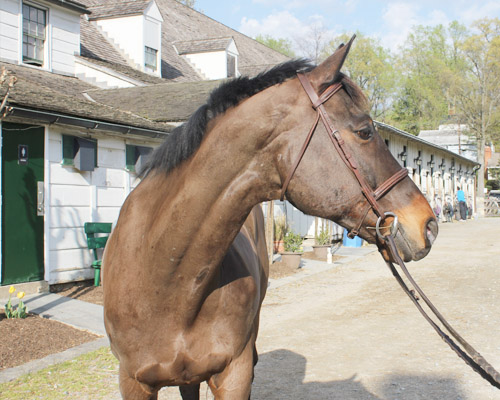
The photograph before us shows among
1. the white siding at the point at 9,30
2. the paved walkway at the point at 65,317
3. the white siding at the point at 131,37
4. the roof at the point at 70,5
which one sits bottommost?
the paved walkway at the point at 65,317

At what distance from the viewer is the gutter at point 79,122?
7355mm

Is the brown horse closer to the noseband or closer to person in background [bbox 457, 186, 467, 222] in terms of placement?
the noseband

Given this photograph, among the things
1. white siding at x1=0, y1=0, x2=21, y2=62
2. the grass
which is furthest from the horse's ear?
white siding at x1=0, y1=0, x2=21, y2=62

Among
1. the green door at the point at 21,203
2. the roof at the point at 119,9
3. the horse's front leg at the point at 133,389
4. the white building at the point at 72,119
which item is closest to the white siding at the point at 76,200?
the white building at the point at 72,119

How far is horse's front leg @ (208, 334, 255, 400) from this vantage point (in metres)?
2.33

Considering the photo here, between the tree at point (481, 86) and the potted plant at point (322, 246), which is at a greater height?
the tree at point (481, 86)

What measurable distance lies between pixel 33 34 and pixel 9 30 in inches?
27.3

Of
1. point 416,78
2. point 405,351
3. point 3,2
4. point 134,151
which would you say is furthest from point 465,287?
point 416,78

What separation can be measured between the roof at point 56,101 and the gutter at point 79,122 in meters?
0.02

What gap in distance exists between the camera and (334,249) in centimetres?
1560

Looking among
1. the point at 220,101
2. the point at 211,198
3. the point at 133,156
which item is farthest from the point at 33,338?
the point at 133,156

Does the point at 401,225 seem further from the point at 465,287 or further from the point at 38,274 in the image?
the point at 465,287

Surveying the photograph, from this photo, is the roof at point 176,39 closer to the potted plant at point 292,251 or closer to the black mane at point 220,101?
the potted plant at point 292,251

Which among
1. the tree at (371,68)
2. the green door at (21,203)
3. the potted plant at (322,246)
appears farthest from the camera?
the tree at (371,68)
